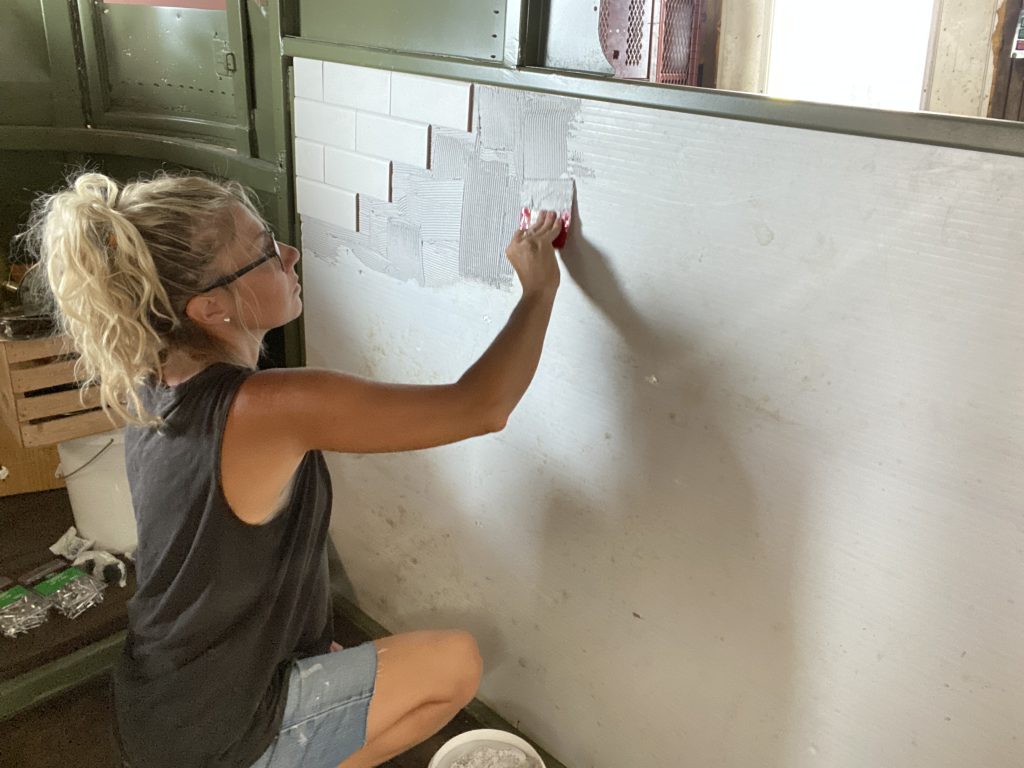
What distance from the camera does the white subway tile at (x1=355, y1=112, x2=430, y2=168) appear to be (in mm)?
1594

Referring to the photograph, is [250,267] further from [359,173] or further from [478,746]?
[478,746]

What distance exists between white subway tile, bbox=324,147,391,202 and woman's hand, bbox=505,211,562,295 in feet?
1.36

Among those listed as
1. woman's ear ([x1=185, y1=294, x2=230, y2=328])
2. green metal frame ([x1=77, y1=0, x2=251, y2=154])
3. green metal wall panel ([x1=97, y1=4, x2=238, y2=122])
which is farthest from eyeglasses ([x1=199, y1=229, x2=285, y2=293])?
green metal wall panel ([x1=97, y1=4, x2=238, y2=122])

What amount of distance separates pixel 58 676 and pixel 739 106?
188 cm

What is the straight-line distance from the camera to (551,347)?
1483 mm

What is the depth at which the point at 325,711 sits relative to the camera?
1.41 m

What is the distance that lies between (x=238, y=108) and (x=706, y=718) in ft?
5.86

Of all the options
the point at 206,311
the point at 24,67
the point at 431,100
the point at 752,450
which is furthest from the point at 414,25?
the point at 24,67

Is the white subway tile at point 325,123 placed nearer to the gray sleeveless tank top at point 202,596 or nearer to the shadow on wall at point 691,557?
the shadow on wall at point 691,557

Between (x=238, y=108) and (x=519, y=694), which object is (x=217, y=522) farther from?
(x=238, y=108)

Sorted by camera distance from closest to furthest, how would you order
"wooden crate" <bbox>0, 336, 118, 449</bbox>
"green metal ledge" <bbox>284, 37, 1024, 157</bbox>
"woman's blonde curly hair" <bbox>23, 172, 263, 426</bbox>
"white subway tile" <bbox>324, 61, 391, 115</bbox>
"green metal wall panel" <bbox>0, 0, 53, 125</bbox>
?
1. "green metal ledge" <bbox>284, 37, 1024, 157</bbox>
2. "woman's blonde curly hair" <bbox>23, 172, 263, 426</bbox>
3. "white subway tile" <bbox>324, 61, 391, 115</bbox>
4. "wooden crate" <bbox>0, 336, 118, 449</bbox>
5. "green metal wall panel" <bbox>0, 0, 53, 125</bbox>

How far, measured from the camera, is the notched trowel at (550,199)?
1369 millimetres

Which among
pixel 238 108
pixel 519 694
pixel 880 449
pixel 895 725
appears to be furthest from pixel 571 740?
pixel 238 108

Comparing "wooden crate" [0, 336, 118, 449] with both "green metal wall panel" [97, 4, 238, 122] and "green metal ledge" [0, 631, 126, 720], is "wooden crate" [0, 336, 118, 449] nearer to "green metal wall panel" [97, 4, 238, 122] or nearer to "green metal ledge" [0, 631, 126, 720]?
"green metal ledge" [0, 631, 126, 720]
